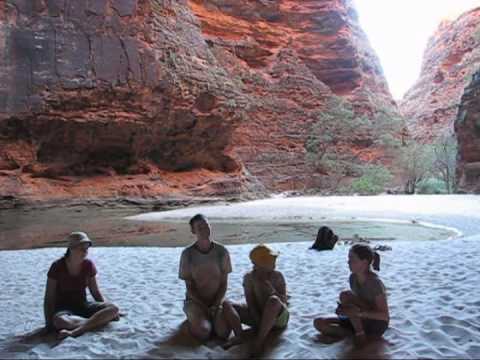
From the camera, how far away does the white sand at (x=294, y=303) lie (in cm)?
310

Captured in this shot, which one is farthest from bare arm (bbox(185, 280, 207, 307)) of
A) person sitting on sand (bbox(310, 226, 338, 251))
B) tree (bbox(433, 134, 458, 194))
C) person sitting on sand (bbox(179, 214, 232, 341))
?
tree (bbox(433, 134, 458, 194))

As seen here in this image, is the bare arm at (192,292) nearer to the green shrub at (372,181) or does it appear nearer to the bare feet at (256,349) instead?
the bare feet at (256,349)

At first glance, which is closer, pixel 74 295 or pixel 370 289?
pixel 370 289

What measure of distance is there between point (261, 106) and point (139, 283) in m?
28.6

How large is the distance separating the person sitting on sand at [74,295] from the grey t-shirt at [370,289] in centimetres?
199

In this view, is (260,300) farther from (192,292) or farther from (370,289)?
(370,289)

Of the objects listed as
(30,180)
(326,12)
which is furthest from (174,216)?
(326,12)

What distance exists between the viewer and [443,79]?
44.8 metres

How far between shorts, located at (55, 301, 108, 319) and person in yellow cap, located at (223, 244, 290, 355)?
1.14m

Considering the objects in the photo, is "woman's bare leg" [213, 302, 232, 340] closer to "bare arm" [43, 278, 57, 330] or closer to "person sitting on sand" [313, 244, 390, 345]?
"person sitting on sand" [313, 244, 390, 345]

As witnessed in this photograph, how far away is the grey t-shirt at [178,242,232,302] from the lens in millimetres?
3510

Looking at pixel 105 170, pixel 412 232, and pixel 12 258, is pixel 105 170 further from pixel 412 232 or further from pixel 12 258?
pixel 412 232

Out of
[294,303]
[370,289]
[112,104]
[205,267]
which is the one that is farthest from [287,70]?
[370,289]

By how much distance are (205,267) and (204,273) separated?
51 mm
